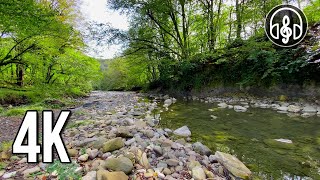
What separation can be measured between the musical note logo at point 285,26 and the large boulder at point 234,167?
20.5ft

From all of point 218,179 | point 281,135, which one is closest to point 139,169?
point 218,179

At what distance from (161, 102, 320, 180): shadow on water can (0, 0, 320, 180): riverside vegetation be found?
2 cm

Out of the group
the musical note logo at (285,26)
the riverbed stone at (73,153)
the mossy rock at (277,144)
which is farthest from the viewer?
the musical note logo at (285,26)

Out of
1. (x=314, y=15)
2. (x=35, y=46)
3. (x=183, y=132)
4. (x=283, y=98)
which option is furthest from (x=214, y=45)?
(x=183, y=132)

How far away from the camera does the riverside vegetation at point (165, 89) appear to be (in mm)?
2168

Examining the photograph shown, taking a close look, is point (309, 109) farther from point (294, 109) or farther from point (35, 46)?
point (35, 46)

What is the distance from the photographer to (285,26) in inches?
300

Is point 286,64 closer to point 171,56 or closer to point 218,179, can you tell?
point 218,179

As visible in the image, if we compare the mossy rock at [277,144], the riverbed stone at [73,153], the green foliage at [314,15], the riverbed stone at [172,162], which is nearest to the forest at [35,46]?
the riverbed stone at [73,153]

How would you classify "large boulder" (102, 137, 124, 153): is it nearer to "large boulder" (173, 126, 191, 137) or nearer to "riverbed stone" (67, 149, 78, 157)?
"riverbed stone" (67, 149, 78, 157)

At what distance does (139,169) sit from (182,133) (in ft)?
5.67

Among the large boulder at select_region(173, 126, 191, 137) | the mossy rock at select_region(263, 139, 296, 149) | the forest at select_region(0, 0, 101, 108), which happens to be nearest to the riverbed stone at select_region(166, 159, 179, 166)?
the large boulder at select_region(173, 126, 191, 137)

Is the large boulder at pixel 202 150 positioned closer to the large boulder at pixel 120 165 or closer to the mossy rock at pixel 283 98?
the large boulder at pixel 120 165

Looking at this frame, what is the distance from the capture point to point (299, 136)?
3.32 m
